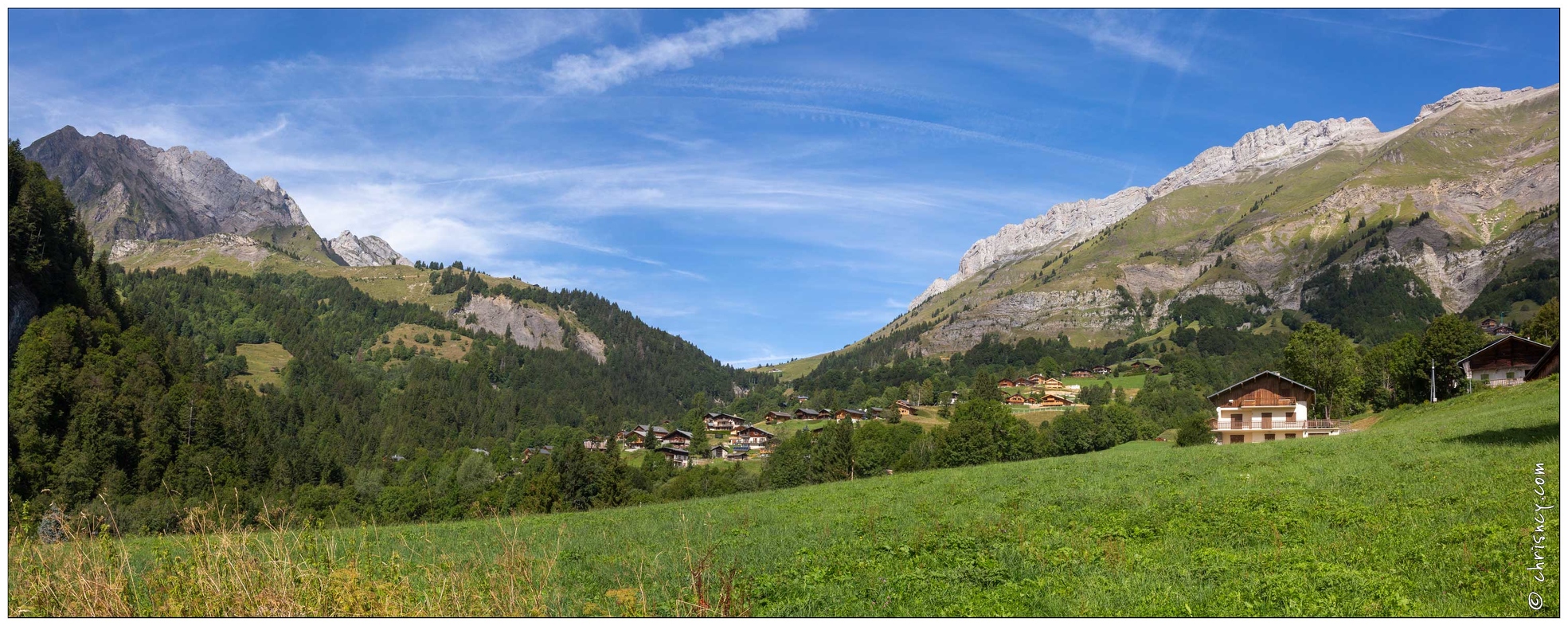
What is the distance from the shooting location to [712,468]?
120625mm

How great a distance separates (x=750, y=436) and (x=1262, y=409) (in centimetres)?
13472

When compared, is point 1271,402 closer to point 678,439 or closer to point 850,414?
point 850,414

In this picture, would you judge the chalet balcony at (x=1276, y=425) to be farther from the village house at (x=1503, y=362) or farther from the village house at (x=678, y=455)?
the village house at (x=678, y=455)

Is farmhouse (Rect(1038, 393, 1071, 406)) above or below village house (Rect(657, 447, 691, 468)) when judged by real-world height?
above

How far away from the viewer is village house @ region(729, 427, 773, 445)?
614 ft

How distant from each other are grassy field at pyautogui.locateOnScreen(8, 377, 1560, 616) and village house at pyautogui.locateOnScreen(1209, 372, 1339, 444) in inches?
1859

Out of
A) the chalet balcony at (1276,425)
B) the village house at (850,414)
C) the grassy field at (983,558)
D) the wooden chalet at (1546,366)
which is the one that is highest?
the wooden chalet at (1546,366)

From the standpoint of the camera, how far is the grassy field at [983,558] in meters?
9.91

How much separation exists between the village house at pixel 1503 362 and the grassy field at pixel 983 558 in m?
50.6

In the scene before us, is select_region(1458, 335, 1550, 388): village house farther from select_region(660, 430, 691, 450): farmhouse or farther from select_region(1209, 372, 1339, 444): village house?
select_region(660, 430, 691, 450): farmhouse

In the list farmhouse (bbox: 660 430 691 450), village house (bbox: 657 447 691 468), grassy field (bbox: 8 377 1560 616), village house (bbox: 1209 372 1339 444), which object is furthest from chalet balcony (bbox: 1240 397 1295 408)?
farmhouse (bbox: 660 430 691 450)

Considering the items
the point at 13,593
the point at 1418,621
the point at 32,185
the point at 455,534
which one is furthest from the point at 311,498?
the point at 1418,621

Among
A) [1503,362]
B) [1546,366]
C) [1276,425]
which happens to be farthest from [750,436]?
[1546,366]

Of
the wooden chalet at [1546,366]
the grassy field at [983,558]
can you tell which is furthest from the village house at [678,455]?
the grassy field at [983,558]
